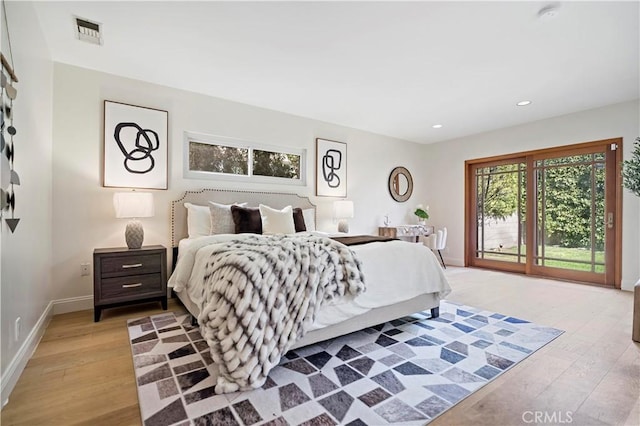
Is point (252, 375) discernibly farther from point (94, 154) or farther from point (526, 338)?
point (94, 154)

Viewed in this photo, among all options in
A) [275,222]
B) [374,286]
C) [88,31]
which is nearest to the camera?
[374,286]

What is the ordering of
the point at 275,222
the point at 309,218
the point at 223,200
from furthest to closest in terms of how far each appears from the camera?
1. the point at 309,218
2. the point at 223,200
3. the point at 275,222

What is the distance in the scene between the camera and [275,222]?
3502 millimetres

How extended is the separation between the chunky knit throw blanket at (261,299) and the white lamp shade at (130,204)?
50.2 inches

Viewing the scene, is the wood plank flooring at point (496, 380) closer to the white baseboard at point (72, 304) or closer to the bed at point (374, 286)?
the white baseboard at point (72, 304)

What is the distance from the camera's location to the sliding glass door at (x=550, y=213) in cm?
411

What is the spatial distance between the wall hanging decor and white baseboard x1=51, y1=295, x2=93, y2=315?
1588mm

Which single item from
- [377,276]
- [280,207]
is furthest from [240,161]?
[377,276]

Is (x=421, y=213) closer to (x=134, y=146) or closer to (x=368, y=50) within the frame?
(x=368, y=50)

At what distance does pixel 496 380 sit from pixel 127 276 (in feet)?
10.1

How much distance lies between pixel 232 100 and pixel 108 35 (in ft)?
4.94

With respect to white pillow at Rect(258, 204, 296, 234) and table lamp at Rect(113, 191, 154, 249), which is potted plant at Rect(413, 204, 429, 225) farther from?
table lamp at Rect(113, 191, 154, 249)

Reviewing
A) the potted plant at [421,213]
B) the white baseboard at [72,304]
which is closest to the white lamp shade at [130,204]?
the white baseboard at [72,304]

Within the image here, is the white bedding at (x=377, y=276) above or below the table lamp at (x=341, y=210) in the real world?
below
